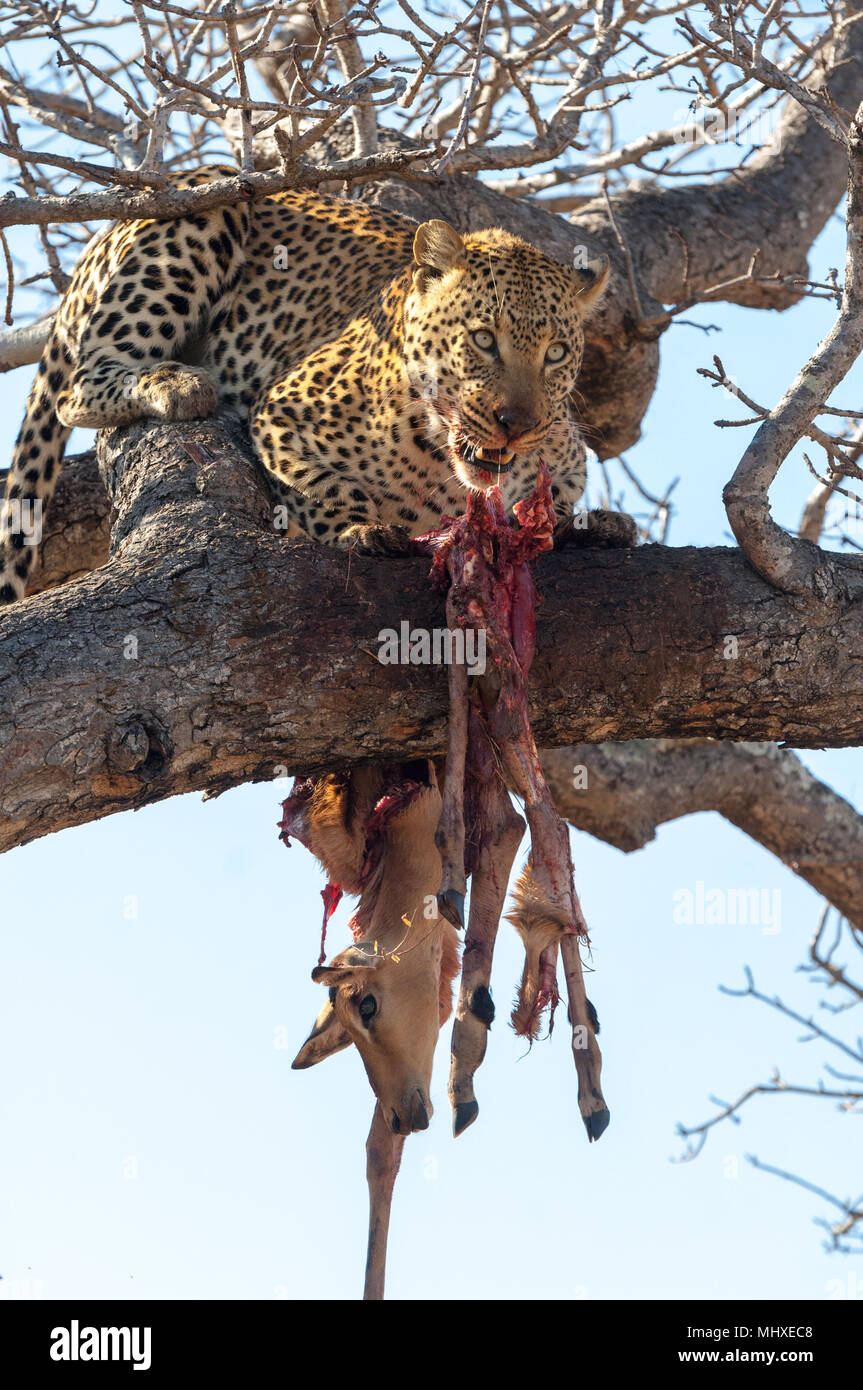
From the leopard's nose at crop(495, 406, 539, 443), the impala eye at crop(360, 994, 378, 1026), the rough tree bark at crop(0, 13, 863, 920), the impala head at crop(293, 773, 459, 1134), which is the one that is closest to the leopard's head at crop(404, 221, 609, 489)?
the leopard's nose at crop(495, 406, 539, 443)

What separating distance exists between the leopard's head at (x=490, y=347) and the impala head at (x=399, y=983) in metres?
1.19

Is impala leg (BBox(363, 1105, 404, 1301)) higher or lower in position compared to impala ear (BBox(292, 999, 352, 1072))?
lower

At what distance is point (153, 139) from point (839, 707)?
121 inches

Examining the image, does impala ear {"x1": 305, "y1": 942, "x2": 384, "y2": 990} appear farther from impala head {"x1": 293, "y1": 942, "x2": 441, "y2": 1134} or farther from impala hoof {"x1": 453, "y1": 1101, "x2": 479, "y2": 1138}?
impala hoof {"x1": 453, "y1": 1101, "x2": 479, "y2": 1138}

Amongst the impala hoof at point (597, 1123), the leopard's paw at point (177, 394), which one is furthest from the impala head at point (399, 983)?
the leopard's paw at point (177, 394)

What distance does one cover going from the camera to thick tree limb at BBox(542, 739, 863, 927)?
23.7 ft

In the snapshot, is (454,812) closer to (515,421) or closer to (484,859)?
(484,859)

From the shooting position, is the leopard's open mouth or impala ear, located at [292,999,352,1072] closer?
impala ear, located at [292,999,352,1072]

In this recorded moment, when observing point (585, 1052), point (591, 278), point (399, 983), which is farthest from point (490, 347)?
point (585, 1052)

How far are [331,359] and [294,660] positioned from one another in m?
2.10

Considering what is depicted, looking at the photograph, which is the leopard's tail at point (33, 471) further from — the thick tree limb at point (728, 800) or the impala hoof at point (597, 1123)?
the impala hoof at point (597, 1123)

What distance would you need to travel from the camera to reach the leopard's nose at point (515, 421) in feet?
15.8

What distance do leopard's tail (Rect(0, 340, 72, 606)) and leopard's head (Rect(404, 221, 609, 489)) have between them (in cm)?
161

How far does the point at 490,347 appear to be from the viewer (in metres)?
5.11
